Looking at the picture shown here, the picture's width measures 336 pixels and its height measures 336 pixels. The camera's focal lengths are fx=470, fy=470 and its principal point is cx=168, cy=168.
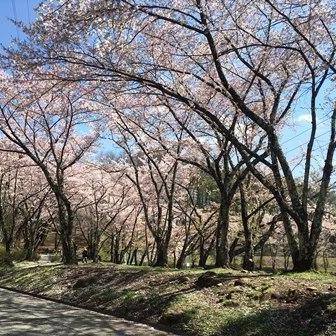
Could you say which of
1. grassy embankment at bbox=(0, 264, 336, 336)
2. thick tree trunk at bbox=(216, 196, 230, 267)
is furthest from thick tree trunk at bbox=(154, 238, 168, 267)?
grassy embankment at bbox=(0, 264, 336, 336)

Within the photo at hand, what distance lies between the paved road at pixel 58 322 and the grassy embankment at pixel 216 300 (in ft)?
1.44

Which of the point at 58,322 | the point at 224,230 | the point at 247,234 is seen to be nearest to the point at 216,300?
the point at 58,322

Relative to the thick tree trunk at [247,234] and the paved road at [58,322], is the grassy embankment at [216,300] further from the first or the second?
the thick tree trunk at [247,234]

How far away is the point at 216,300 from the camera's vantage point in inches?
315

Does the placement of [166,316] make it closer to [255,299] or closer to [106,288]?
[255,299]

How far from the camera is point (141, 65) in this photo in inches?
371

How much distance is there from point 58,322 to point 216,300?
270 centimetres

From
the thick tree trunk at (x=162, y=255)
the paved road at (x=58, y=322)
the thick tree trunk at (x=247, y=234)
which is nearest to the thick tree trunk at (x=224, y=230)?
the thick tree trunk at (x=247, y=234)

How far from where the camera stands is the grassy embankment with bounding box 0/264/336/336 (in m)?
6.54

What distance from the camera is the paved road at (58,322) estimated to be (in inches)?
280

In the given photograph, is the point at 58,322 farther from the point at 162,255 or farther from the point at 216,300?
the point at 162,255

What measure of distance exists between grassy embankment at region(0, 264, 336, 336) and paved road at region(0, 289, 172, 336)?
439 mm

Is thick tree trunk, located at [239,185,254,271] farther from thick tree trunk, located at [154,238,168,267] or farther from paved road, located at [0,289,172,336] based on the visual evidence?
paved road, located at [0,289,172,336]

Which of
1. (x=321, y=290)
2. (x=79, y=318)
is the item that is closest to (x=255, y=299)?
(x=321, y=290)
